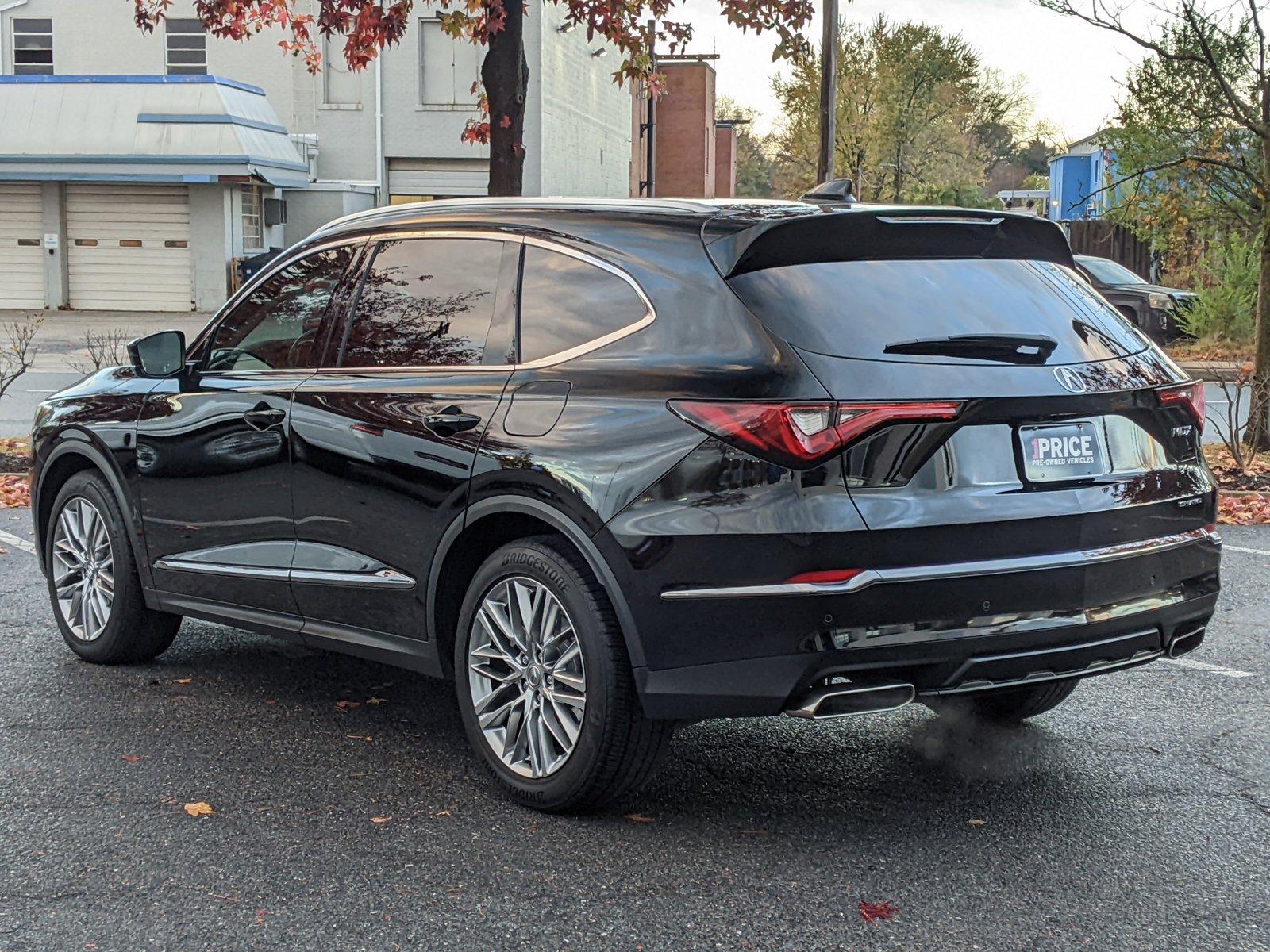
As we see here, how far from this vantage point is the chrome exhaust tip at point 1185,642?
4.72m

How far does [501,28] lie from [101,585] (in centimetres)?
837

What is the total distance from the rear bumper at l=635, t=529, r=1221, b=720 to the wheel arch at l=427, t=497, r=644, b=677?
0.17 m

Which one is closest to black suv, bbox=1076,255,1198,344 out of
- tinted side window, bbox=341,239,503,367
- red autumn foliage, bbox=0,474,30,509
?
red autumn foliage, bbox=0,474,30,509

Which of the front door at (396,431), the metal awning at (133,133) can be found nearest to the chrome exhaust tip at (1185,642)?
the front door at (396,431)

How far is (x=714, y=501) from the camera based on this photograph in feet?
13.7

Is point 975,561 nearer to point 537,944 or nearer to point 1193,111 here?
point 537,944

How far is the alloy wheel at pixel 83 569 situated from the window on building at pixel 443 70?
A: 1343 inches

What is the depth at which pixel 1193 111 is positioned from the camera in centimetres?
1345

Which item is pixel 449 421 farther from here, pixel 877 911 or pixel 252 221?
pixel 252 221

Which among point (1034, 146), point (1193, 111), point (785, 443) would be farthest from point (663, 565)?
point (1034, 146)

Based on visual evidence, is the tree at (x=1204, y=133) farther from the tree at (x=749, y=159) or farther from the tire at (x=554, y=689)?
the tree at (x=749, y=159)

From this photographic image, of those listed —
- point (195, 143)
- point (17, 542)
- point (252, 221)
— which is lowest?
point (17, 542)

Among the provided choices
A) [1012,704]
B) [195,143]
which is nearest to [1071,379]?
[1012,704]

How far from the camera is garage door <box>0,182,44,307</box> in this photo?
37.8 m
